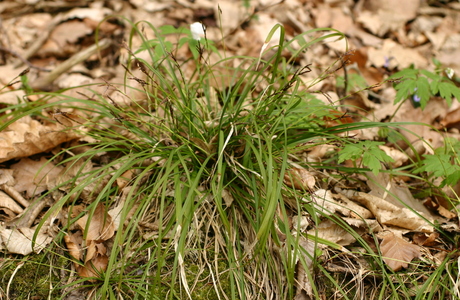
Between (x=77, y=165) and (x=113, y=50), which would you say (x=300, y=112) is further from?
(x=113, y=50)

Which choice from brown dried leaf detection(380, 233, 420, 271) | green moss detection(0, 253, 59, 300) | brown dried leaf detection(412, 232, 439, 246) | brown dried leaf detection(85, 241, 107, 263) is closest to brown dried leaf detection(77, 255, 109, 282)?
brown dried leaf detection(85, 241, 107, 263)

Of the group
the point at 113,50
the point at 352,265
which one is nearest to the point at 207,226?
the point at 352,265

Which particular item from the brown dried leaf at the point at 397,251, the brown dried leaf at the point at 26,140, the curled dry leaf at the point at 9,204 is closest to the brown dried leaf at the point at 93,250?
the curled dry leaf at the point at 9,204

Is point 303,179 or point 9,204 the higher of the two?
point 9,204

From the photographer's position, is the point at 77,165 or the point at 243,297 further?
the point at 77,165

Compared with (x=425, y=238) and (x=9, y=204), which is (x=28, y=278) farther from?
(x=425, y=238)

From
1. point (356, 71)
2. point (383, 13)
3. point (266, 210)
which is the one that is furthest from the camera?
point (383, 13)

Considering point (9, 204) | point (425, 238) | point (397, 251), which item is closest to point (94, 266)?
point (9, 204)
